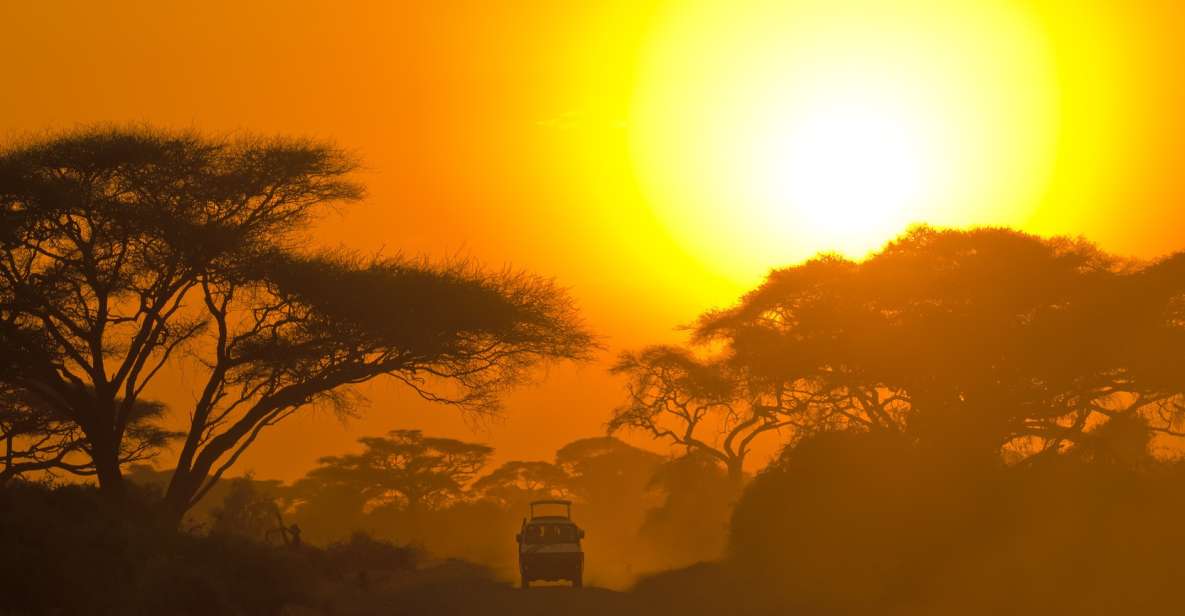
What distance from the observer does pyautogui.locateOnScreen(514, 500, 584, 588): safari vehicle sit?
3522 centimetres

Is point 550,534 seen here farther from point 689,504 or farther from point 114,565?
point 689,504

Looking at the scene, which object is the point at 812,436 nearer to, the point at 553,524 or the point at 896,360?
the point at 553,524

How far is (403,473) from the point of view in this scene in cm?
8862

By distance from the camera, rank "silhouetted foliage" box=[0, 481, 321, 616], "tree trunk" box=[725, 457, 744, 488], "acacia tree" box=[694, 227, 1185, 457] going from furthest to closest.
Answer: "tree trunk" box=[725, 457, 744, 488], "acacia tree" box=[694, 227, 1185, 457], "silhouetted foliage" box=[0, 481, 321, 616]

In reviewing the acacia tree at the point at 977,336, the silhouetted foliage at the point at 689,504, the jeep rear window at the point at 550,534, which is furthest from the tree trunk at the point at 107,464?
the silhouetted foliage at the point at 689,504

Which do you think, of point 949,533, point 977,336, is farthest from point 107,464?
point 977,336

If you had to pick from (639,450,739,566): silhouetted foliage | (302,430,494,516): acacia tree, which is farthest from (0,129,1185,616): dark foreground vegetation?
(302,430,494,516): acacia tree

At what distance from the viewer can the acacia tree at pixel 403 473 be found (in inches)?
3492

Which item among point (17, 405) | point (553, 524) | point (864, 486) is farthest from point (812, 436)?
point (17, 405)

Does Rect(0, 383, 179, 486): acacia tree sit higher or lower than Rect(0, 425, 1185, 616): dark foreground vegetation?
higher

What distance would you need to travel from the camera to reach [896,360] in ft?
154

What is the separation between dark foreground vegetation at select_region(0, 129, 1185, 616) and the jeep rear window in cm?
163

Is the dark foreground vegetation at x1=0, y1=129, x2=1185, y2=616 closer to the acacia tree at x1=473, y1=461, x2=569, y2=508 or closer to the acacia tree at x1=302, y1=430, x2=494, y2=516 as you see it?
the acacia tree at x1=302, y1=430, x2=494, y2=516

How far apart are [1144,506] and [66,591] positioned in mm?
15851
